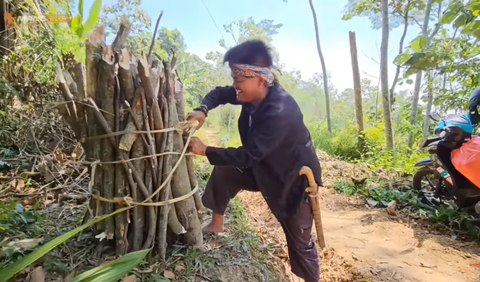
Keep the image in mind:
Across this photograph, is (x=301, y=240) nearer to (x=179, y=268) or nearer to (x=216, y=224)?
(x=216, y=224)

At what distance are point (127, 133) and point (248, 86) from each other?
71 centimetres

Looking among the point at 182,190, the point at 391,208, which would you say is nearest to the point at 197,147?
the point at 182,190

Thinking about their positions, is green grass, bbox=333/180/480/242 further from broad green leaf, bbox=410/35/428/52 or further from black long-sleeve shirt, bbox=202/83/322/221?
black long-sleeve shirt, bbox=202/83/322/221

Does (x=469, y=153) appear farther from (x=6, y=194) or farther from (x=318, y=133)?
(x=318, y=133)

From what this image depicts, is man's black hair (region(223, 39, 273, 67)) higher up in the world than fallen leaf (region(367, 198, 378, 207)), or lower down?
higher up

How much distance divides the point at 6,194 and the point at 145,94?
1.41 m

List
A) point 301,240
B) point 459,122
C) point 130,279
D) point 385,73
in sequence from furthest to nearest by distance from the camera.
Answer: point 385,73
point 459,122
point 301,240
point 130,279

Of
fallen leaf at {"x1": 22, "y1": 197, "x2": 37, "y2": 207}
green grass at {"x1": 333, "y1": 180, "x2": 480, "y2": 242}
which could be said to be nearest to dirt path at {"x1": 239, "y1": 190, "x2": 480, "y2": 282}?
green grass at {"x1": 333, "y1": 180, "x2": 480, "y2": 242}

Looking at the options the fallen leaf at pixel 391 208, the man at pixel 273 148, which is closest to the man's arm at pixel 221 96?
the man at pixel 273 148

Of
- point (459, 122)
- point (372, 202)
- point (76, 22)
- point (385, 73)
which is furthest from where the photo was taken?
point (385, 73)

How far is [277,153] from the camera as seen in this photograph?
5.41 feet

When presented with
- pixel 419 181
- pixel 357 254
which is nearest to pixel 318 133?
pixel 419 181

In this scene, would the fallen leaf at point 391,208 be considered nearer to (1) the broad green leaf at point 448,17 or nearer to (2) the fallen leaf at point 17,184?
(1) the broad green leaf at point 448,17

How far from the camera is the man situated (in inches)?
60.6
